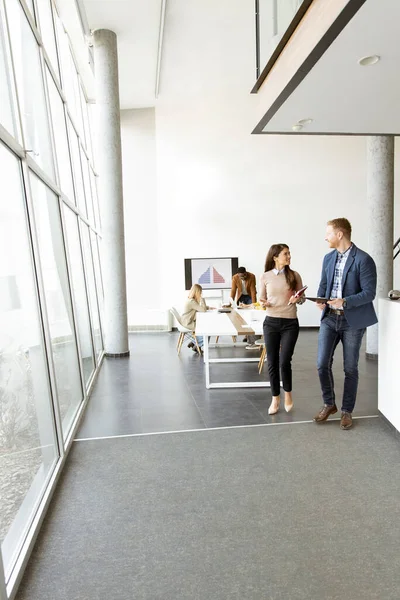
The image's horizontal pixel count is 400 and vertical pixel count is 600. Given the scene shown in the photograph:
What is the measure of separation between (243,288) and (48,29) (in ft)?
16.7

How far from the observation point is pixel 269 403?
5008 millimetres

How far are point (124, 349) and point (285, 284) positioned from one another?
4.31 metres

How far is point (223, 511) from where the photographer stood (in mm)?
2803

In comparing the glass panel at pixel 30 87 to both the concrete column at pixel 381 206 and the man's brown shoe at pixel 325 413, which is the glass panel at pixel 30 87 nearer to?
the man's brown shoe at pixel 325 413

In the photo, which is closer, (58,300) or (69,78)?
(58,300)

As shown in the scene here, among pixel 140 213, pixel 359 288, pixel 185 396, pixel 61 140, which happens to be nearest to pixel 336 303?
pixel 359 288

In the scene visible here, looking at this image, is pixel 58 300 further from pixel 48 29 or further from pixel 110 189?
pixel 110 189

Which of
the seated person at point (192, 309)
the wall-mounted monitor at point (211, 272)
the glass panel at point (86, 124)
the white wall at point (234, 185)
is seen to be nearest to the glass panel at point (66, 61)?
the glass panel at point (86, 124)

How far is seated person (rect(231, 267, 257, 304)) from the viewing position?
28.5ft

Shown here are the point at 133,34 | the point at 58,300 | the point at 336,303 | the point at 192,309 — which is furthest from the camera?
the point at 192,309

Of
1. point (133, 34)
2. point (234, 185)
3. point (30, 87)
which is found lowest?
point (234, 185)

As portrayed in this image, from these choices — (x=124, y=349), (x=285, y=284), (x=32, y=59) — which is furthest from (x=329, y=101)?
(x=124, y=349)

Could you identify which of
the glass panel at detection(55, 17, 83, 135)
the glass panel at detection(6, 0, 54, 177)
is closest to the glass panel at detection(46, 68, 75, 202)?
the glass panel at detection(6, 0, 54, 177)

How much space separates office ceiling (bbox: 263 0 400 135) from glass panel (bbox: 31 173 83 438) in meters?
2.26
